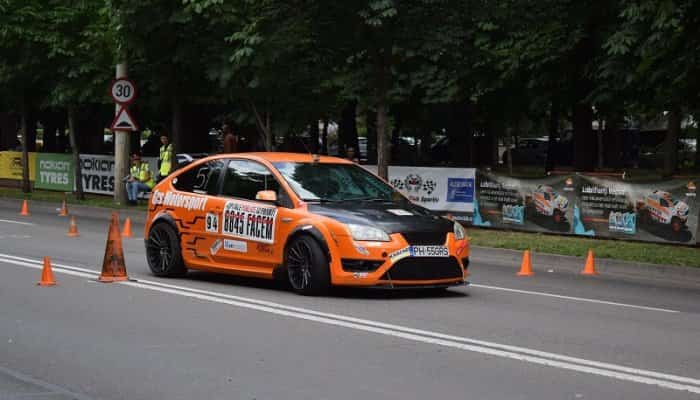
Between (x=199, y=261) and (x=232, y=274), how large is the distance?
409 mm

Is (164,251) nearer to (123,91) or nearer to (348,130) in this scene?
(123,91)

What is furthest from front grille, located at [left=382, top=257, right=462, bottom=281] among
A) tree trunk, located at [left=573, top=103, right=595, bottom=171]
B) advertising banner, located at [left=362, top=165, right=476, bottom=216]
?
tree trunk, located at [left=573, top=103, right=595, bottom=171]

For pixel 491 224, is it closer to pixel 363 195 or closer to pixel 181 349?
pixel 363 195

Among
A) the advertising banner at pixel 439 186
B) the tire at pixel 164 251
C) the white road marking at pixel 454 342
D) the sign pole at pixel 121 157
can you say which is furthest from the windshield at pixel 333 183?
the sign pole at pixel 121 157

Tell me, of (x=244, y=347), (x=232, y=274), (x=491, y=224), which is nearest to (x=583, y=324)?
(x=244, y=347)

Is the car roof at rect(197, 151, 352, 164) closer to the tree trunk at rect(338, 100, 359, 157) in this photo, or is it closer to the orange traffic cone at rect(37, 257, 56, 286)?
the orange traffic cone at rect(37, 257, 56, 286)

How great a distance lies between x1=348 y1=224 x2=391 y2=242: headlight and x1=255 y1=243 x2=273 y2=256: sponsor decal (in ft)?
3.83

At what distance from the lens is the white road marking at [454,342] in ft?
27.0

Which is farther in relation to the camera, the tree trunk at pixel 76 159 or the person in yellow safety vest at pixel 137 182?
the tree trunk at pixel 76 159

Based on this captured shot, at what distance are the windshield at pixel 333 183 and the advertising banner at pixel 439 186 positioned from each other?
1142 cm

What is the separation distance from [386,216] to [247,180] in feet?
6.61

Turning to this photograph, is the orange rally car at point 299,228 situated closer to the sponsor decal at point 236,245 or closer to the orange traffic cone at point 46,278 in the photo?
the sponsor decal at point 236,245

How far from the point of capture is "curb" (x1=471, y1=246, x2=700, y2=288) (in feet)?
56.8

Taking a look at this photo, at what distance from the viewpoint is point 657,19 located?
20.3m
